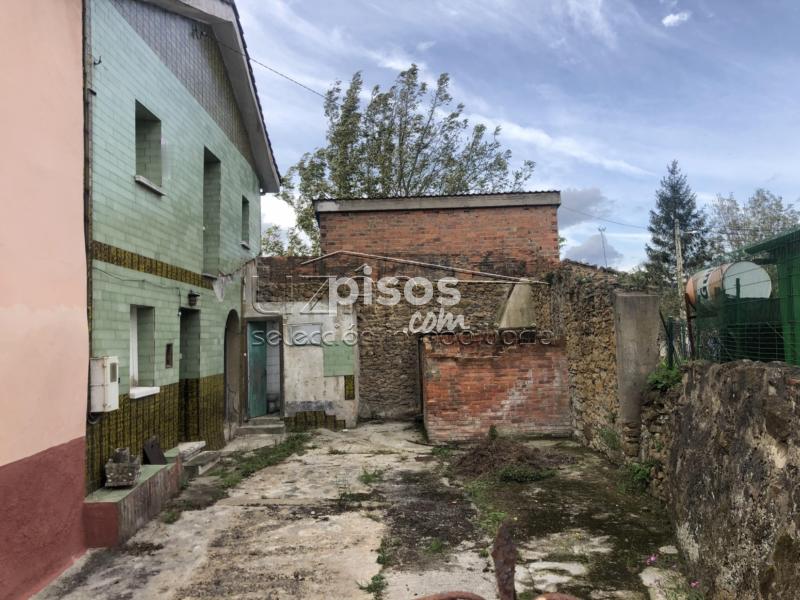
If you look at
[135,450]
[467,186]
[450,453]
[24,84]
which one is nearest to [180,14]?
[24,84]

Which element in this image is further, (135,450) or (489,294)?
(489,294)

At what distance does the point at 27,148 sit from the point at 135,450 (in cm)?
351

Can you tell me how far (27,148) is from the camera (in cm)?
420

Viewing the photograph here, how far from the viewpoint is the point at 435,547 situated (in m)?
4.76

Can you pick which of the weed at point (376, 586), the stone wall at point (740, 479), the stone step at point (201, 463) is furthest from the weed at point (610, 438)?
the stone step at point (201, 463)

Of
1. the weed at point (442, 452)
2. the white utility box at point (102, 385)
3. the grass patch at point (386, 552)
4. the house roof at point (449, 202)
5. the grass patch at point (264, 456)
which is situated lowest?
the grass patch at point (386, 552)

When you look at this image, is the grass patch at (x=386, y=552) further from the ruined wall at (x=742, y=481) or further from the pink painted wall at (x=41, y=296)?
the pink painted wall at (x=41, y=296)

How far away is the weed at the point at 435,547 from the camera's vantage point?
15.4ft

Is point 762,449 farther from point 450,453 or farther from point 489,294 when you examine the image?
point 489,294

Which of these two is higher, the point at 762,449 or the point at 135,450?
the point at 762,449

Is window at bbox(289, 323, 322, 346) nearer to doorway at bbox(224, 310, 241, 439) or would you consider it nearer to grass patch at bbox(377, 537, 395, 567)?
doorway at bbox(224, 310, 241, 439)

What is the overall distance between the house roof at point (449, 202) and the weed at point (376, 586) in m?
9.29

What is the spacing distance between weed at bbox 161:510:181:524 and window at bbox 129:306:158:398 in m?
1.54

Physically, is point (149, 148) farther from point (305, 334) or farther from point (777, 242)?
point (777, 242)
